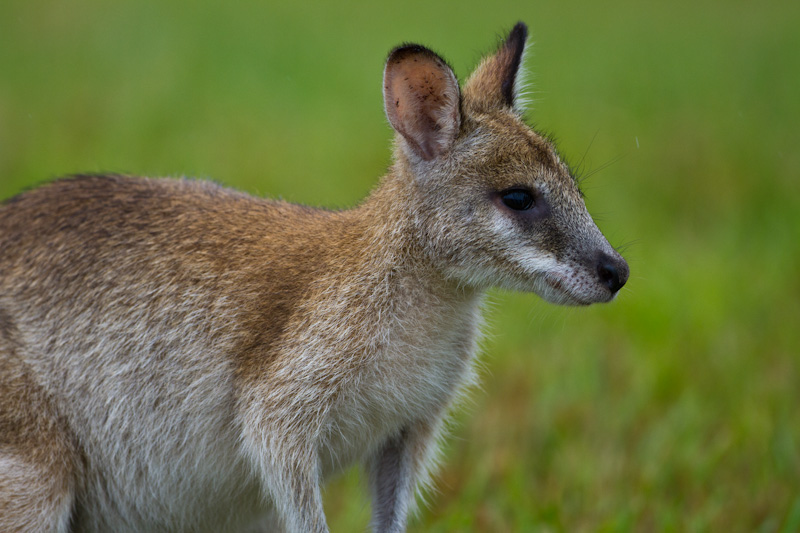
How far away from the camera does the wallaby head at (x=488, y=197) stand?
440cm

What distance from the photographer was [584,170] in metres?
7.74

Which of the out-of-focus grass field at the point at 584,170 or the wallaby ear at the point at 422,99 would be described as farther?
the out-of-focus grass field at the point at 584,170

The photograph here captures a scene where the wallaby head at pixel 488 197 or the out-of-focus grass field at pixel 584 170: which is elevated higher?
the wallaby head at pixel 488 197

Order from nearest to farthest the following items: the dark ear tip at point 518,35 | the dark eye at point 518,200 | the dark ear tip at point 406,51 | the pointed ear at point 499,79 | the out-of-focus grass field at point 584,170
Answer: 1. the dark ear tip at point 406,51
2. the dark eye at point 518,200
3. the pointed ear at point 499,79
4. the dark ear tip at point 518,35
5. the out-of-focus grass field at point 584,170

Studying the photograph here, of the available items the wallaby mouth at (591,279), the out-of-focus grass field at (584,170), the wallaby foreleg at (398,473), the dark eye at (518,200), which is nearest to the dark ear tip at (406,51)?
the dark eye at (518,200)

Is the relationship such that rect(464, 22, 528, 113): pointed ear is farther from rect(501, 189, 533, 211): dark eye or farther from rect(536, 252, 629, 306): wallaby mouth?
rect(536, 252, 629, 306): wallaby mouth

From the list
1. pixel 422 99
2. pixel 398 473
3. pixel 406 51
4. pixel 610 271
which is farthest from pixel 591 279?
pixel 398 473

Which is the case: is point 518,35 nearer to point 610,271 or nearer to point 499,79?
point 499,79

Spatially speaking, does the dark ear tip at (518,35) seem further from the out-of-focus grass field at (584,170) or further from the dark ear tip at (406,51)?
the dark ear tip at (406,51)

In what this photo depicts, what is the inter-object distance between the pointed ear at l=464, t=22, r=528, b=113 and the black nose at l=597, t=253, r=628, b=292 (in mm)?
880

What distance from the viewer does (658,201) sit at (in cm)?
965

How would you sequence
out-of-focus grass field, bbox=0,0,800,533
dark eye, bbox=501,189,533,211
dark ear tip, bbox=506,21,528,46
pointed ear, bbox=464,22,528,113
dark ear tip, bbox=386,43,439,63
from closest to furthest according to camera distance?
dark ear tip, bbox=386,43,439,63
dark eye, bbox=501,189,533,211
pointed ear, bbox=464,22,528,113
dark ear tip, bbox=506,21,528,46
out-of-focus grass field, bbox=0,0,800,533

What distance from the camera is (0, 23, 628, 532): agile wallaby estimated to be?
14.6 feet

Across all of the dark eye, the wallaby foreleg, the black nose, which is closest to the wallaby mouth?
the black nose
